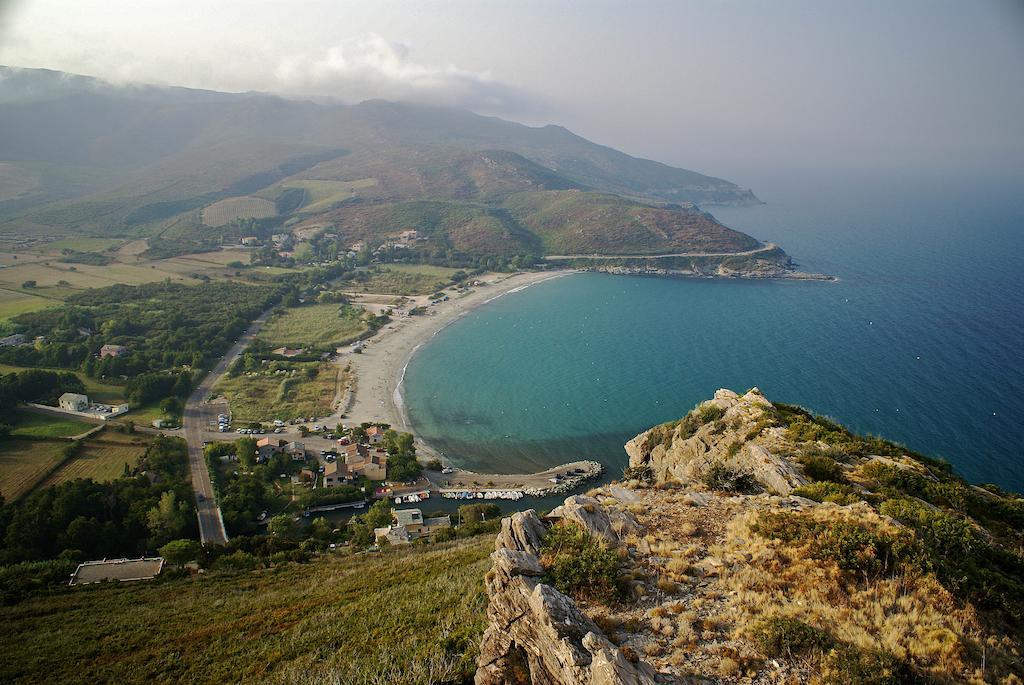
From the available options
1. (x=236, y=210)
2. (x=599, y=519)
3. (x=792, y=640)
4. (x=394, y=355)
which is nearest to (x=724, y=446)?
(x=599, y=519)

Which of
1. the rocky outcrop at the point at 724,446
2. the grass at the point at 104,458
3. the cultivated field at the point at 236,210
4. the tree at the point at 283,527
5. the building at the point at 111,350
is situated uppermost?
the cultivated field at the point at 236,210

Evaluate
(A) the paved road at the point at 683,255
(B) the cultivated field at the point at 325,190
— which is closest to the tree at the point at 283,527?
(A) the paved road at the point at 683,255

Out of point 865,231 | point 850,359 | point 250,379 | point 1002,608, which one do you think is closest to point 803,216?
point 865,231

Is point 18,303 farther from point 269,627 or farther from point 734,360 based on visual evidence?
point 734,360

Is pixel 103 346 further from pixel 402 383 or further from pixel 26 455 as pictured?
pixel 402 383

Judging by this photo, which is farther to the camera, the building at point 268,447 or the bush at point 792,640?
the building at point 268,447

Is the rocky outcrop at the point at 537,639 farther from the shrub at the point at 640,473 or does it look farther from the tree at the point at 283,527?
the tree at the point at 283,527
